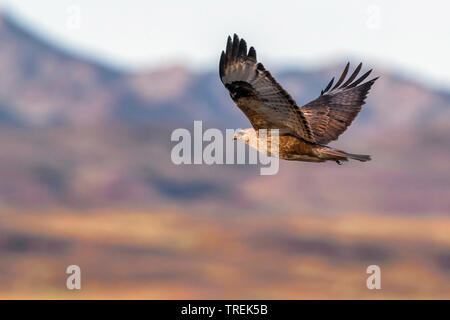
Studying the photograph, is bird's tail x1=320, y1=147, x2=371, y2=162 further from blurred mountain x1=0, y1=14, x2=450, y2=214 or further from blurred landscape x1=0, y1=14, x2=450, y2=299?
blurred mountain x1=0, y1=14, x2=450, y2=214

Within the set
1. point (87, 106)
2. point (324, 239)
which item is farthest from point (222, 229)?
point (87, 106)

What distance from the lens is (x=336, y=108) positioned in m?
12.7

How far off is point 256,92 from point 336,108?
2.92 metres

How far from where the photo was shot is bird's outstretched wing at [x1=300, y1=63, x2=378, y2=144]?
12.2 m

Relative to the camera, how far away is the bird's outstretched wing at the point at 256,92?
9.91m

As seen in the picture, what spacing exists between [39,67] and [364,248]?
101378 millimetres

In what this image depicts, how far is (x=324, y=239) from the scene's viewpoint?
8025 cm

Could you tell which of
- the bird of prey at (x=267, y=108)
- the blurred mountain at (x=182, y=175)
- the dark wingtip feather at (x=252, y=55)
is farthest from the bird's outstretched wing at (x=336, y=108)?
the blurred mountain at (x=182, y=175)

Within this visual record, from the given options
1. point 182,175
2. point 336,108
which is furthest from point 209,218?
point 336,108

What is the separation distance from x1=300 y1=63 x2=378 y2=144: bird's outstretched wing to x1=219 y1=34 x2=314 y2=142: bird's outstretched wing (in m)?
1.55

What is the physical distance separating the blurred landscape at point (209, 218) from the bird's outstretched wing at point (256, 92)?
52.0m

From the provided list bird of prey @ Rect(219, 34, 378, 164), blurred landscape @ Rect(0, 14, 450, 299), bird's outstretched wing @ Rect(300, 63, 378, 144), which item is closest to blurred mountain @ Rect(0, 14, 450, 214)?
blurred landscape @ Rect(0, 14, 450, 299)
